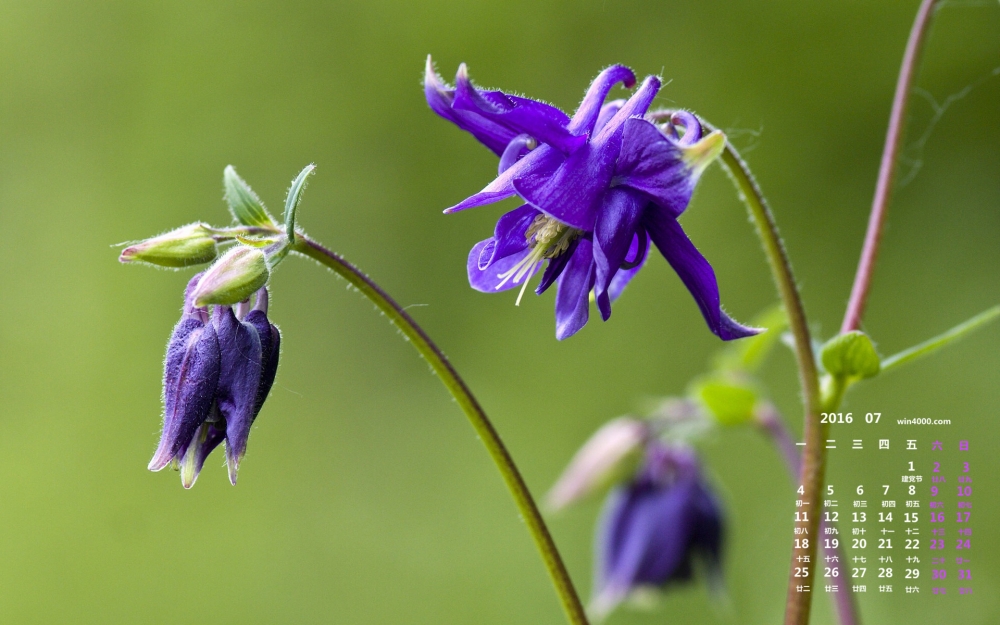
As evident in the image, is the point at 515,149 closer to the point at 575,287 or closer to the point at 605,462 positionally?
Answer: the point at 575,287

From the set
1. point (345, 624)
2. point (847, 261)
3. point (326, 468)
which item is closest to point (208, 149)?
point (326, 468)

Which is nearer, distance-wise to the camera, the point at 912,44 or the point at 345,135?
the point at 912,44

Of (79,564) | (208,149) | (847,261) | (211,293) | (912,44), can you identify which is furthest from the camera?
(208,149)

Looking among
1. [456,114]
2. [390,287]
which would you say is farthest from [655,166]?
[390,287]

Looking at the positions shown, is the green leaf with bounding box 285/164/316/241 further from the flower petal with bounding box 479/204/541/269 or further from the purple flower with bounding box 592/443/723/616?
the purple flower with bounding box 592/443/723/616

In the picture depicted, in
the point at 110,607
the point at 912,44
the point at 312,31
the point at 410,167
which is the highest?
the point at 312,31

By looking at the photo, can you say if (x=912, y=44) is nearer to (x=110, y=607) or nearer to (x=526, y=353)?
(x=526, y=353)
